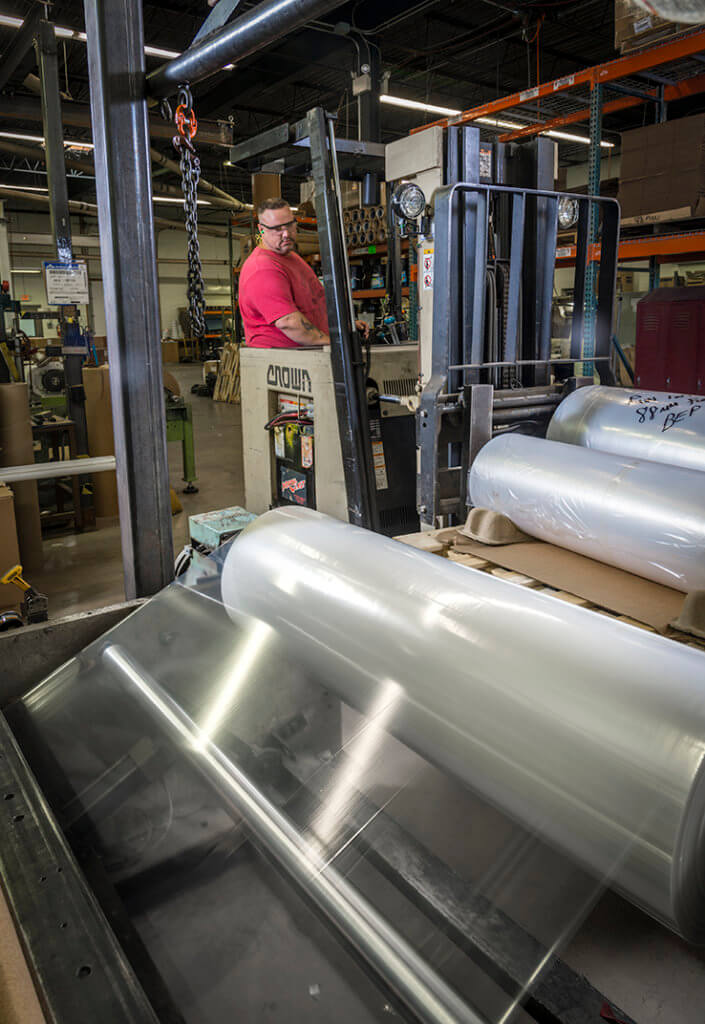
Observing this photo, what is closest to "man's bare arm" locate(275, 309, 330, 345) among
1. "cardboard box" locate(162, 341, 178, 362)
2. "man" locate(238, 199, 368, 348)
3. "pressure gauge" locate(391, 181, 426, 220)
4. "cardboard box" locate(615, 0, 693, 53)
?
"man" locate(238, 199, 368, 348)

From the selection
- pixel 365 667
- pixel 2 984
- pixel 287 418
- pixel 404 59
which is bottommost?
pixel 2 984

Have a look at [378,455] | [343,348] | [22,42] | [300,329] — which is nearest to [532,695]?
[343,348]

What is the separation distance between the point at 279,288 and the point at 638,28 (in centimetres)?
263

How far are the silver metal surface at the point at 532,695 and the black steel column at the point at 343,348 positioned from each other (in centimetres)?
201

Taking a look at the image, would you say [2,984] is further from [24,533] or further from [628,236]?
[628,236]

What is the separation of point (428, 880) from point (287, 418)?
3345 millimetres

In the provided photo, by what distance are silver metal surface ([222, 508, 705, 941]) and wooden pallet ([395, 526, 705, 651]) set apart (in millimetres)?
389

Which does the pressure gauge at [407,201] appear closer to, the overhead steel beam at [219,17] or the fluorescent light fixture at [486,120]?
the overhead steel beam at [219,17]

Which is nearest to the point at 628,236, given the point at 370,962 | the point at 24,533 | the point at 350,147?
the point at 350,147

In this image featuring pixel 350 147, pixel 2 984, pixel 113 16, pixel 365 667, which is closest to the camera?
pixel 2 984

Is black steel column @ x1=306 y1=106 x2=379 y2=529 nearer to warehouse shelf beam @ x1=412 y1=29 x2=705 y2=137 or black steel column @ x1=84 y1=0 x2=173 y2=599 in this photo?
black steel column @ x1=84 y1=0 x2=173 y2=599

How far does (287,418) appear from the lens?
4.31m

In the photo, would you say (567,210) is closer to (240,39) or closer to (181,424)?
(240,39)

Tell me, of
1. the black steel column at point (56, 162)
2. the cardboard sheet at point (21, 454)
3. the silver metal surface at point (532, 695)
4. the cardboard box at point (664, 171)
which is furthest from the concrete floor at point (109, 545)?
the cardboard box at point (664, 171)
